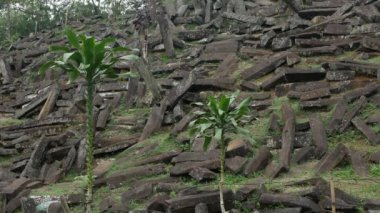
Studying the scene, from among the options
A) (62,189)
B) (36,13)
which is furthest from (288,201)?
(36,13)

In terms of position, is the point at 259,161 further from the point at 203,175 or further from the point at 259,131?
the point at 259,131

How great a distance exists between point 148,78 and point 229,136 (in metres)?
3.36

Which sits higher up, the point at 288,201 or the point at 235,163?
the point at 288,201

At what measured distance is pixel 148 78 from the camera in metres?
12.4

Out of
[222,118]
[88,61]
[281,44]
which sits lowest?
[222,118]

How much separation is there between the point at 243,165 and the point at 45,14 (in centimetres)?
2192

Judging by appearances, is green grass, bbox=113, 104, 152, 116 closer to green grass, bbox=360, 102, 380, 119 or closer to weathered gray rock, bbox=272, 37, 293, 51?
weathered gray rock, bbox=272, 37, 293, 51

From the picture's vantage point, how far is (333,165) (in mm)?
8195

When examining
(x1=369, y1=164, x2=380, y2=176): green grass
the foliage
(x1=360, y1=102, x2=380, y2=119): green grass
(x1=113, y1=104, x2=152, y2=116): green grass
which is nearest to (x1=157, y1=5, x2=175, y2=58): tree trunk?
(x1=113, y1=104, x2=152, y2=116): green grass

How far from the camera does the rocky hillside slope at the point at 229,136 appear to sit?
7.77 metres

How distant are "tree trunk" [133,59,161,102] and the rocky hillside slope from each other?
28 centimetres

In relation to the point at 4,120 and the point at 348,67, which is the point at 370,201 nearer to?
the point at 348,67

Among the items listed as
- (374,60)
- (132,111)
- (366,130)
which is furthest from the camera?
(132,111)

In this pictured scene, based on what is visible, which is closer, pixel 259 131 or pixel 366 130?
pixel 366 130
